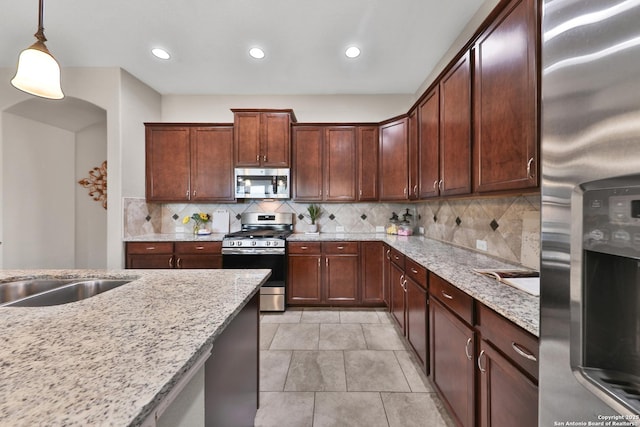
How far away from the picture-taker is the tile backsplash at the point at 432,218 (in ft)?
5.53

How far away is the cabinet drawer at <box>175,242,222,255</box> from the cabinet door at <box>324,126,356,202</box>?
157 centimetres

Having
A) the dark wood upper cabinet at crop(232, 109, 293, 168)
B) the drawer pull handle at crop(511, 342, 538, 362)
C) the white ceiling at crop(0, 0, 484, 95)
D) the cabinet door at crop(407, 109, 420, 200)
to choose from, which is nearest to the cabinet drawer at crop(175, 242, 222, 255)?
the dark wood upper cabinet at crop(232, 109, 293, 168)

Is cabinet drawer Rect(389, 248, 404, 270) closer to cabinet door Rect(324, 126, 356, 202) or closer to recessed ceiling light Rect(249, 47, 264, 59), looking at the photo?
cabinet door Rect(324, 126, 356, 202)

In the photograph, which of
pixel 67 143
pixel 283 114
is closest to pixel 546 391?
pixel 283 114

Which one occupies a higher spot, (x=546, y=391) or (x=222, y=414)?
(x=546, y=391)

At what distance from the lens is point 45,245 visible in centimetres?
Result: 353

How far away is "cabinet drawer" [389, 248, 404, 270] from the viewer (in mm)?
2438

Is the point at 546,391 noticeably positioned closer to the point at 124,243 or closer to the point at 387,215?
the point at 387,215

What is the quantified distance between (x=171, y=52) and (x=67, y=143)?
8.37 ft

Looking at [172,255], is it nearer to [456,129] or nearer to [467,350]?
[467,350]

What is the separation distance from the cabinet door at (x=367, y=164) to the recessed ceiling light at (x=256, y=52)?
151 cm

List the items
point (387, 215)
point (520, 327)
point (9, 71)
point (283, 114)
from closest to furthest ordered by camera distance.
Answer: point (520, 327)
point (9, 71)
point (283, 114)
point (387, 215)

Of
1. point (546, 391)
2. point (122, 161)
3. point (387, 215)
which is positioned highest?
point (122, 161)

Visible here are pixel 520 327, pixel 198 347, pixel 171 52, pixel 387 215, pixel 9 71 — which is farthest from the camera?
pixel 387 215
